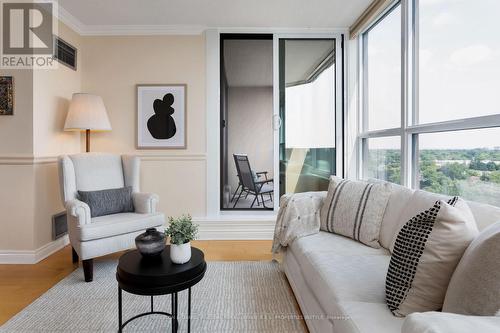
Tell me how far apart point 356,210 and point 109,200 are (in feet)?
7.19

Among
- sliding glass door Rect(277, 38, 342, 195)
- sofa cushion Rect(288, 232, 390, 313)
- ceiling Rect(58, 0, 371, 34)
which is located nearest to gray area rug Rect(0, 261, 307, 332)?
sofa cushion Rect(288, 232, 390, 313)

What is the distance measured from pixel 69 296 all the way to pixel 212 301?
1.05 meters

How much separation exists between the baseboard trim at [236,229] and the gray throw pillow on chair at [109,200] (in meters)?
0.93

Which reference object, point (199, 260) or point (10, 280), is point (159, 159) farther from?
point (199, 260)

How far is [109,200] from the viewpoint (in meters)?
2.76

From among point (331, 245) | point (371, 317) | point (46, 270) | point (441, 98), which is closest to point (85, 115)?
point (46, 270)

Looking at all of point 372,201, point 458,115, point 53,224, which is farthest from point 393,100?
point 53,224

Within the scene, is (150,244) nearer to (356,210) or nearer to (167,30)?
(356,210)

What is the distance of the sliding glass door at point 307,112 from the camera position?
12.2ft

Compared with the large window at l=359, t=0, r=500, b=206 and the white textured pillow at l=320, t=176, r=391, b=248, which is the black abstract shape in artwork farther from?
the large window at l=359, t=0, r=500, b=206

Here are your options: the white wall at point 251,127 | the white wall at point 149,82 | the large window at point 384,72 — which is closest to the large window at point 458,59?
the large window at point 384,72

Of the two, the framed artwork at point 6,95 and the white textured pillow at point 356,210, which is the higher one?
the framed artwork at point 6,95

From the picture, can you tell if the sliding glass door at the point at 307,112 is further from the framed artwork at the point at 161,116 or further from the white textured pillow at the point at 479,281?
the white textured pillow at the point at 479,281

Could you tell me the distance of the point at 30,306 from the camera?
78.2 inches
